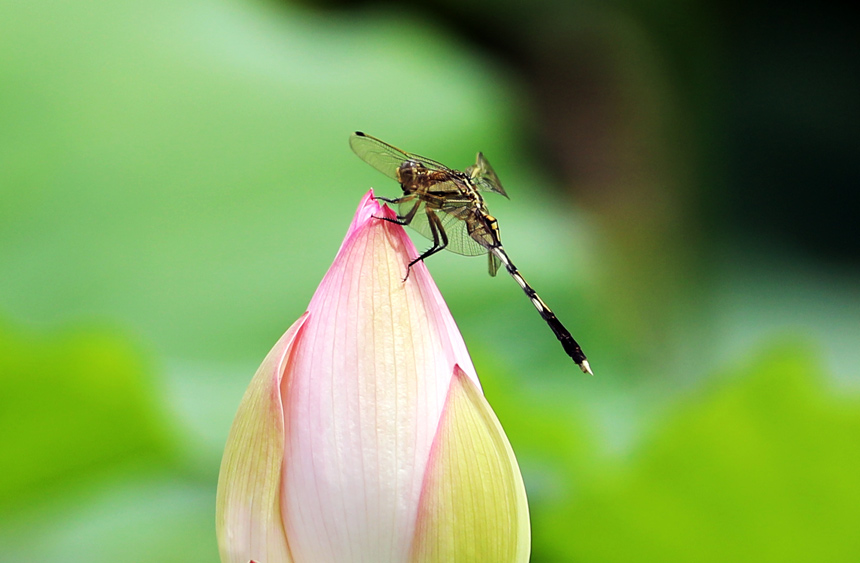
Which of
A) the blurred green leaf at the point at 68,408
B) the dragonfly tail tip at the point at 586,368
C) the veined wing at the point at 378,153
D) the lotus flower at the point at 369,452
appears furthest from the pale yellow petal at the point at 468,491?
the blurred green leaf at the point at 68,408

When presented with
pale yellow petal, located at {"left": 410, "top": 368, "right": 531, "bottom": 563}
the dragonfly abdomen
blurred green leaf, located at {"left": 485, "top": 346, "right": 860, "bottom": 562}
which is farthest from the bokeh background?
pale yellow petal, located at {"left": 410, "top": 368, "right": 531, "bottom": 563}

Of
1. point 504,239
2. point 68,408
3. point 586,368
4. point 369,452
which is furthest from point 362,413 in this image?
point 504,239

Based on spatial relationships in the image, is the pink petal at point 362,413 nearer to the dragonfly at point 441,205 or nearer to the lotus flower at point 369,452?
the lotus flower at point 369,452

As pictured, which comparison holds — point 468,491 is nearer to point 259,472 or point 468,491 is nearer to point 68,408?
point 259,472

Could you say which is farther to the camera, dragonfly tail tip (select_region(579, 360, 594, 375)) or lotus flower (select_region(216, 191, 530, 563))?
dragonfly tail tip (select_region(579, 360, 594, 375))

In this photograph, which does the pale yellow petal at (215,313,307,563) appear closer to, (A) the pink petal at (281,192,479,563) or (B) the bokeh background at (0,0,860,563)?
(A) the pink petal at (281,192,479,563)

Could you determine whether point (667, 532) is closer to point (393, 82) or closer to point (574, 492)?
point (574, 492)
